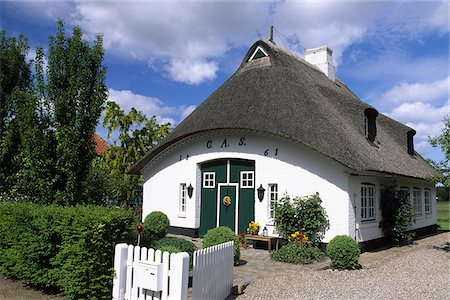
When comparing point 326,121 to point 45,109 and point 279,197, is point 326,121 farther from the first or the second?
point 45,109

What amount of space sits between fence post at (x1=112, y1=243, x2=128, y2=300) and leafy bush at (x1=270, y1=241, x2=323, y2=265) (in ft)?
19.4

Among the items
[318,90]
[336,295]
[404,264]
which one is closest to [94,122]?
[336,295]

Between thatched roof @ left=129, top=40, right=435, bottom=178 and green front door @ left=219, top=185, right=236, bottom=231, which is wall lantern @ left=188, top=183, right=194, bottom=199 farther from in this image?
thatched roof @ left=129, top=40, right=435, bottom=178

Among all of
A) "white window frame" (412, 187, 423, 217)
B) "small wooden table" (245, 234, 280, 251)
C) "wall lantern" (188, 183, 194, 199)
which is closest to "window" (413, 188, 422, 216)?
"white window frame" (412, 187, 423, 217)

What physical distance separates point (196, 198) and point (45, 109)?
786cm

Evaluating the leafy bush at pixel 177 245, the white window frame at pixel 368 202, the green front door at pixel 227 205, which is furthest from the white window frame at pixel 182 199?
the leafy bush at pixel 177 245

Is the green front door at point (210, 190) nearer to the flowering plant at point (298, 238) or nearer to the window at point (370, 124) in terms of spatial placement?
the flowering plant at point (298, 238)

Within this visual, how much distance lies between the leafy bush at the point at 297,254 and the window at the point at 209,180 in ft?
15.8

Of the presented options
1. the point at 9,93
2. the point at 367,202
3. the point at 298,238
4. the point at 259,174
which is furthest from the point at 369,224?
the point at 9,93

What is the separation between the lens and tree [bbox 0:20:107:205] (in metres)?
8.89

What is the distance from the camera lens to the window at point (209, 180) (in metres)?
15.6

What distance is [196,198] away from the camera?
15.8 meters

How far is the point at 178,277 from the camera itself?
218 inches

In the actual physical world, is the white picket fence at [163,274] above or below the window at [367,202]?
below
